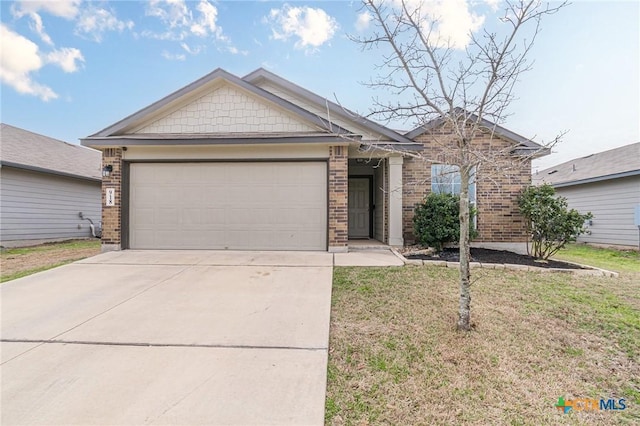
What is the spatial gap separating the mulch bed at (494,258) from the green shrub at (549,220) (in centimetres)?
46

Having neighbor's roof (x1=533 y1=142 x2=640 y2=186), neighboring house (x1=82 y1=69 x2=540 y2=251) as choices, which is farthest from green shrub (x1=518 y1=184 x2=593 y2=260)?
neighbor's roof (x1=533 y1=142 x2=640 y2=186)

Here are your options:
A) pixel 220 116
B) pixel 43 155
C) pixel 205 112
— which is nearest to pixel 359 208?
pixel 220 116

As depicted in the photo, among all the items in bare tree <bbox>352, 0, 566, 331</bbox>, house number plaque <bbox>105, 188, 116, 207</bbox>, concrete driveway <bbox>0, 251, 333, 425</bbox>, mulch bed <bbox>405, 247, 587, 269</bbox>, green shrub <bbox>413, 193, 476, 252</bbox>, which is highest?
bare tree <bbox>352, 0, 566, 331</bbox>

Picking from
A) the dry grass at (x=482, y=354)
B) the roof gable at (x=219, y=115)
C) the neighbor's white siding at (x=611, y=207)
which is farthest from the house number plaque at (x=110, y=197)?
the neighbor's white siding at (x=611, y=207)

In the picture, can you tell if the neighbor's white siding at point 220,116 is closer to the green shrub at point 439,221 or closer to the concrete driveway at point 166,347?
the concrete driveway at point 166,347

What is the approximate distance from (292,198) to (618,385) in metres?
6.80

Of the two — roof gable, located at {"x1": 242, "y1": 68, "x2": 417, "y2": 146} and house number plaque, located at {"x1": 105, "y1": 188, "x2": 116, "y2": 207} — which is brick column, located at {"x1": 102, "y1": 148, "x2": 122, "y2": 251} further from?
roof gable, located at {"x1": 242, "y1": 68, "x2": 417, "y2": 146}

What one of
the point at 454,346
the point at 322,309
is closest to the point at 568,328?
the point at 454,346

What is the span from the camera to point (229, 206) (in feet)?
27.7

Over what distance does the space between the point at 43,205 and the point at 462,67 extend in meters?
15.5

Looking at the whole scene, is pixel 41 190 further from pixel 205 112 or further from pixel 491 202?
pixel 491 202

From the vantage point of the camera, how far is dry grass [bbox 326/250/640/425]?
2416mm

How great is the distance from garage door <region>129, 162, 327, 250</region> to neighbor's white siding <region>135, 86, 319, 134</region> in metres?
1.01

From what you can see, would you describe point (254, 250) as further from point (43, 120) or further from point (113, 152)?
point (43, 120)
